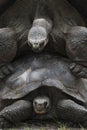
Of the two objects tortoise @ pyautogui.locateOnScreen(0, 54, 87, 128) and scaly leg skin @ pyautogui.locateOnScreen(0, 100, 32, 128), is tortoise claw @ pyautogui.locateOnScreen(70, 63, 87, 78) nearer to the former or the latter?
tortoise @ pyautogui.locateOnScreen(0, 54, 87, 128)

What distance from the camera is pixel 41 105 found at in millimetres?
3041

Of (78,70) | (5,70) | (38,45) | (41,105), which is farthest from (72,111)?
(5,70)

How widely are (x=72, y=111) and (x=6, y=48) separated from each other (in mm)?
565

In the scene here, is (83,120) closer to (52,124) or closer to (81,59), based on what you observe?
(52,124)

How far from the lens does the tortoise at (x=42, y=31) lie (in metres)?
3.13

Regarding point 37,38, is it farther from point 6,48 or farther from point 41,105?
point 41,105

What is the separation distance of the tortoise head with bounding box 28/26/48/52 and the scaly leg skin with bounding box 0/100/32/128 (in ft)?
1.08

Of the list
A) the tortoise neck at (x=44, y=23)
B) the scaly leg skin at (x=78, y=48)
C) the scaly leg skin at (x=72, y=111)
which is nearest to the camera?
the scaly leg skin at (x=72, y=111)

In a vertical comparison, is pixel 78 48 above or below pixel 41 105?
above

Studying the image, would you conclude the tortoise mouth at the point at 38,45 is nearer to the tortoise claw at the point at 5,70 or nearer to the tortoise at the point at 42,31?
the tortoise at the point at 42,31

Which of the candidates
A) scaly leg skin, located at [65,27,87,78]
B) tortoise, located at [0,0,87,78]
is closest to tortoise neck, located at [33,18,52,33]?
tortoise, located at [0,0,87,78]

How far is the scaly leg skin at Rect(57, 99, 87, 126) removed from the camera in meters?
2.98

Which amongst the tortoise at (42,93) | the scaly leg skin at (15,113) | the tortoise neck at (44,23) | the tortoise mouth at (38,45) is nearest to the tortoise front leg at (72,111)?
the tortoise at (42,93)

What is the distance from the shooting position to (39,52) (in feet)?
10.8
